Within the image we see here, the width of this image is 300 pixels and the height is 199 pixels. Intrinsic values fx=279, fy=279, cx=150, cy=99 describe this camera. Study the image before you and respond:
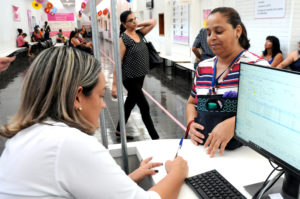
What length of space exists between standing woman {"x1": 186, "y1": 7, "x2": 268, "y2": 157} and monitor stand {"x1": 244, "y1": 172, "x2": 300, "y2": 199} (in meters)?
0.31

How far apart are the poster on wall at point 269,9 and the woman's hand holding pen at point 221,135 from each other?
4.33 meters

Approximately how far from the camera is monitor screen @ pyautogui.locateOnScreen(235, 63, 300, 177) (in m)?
0.86

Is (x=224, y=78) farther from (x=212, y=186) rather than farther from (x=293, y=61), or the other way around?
(x=293, y=61)

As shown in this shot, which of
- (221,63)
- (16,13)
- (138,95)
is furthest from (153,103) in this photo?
(16,13)

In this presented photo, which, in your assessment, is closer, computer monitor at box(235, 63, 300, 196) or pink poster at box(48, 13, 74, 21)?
computer monitor at box(235, 63, 300, 196)

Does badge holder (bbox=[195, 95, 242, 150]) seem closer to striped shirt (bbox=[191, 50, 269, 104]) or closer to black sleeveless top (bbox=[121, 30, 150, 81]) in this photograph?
striped shirt (bbox=[191, 50, 269, 104])

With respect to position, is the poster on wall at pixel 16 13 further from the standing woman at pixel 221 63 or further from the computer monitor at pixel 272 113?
the computer monitor at pixel 272 113

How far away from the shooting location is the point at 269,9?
511 centimetres

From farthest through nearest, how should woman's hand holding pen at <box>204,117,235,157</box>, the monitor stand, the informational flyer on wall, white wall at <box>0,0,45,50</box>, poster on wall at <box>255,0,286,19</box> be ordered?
white wall at <box>0,0,45,50</box> < the informational flyer on wall < poster on wall at <box>255,0,286,19</box> < woman's hand holding pen at <box>204,117,235,157</box> < the monitor stand

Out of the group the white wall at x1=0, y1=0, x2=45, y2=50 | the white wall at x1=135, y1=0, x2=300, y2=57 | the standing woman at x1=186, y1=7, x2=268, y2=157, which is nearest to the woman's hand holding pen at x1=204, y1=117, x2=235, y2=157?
the standing woman at x1=186, y1=7, x2=268, y2=157

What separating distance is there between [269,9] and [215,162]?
15.4 ft

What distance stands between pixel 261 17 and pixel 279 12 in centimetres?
47

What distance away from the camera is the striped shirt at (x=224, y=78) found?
1422 millimetres

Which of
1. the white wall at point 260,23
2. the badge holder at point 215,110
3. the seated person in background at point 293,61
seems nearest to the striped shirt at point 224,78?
the badge holder at point 215,110
